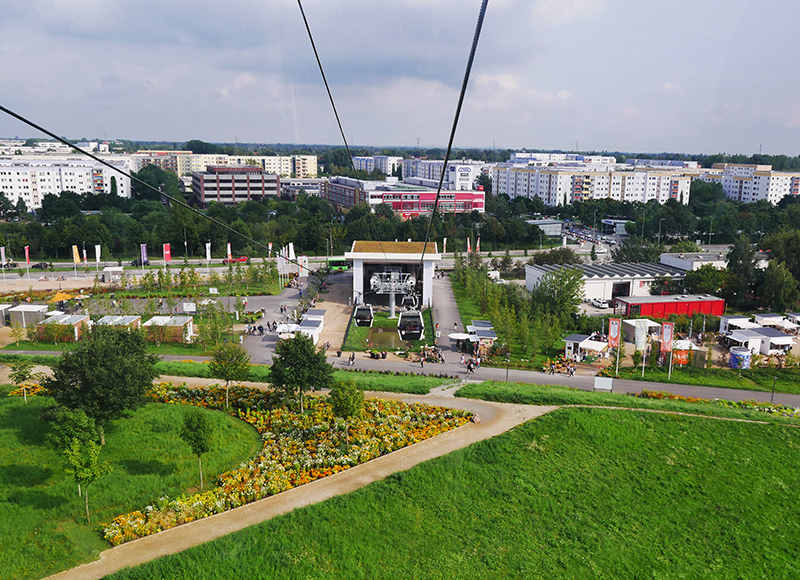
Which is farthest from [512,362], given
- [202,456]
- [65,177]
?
[65,177]

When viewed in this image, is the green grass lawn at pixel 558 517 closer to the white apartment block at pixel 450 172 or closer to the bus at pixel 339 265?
the bus at pixel 339 265

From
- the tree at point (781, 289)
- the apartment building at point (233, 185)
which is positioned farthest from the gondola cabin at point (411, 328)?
the apartment building at point (233, 185)

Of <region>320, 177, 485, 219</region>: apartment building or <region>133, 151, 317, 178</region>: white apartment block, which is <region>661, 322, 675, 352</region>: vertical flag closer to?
<region>320, 177, 485, 219</region>: apartment building

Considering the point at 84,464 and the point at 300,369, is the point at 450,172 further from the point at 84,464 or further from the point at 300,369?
the point at 84,464

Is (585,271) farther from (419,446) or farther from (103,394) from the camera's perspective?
(103,394)

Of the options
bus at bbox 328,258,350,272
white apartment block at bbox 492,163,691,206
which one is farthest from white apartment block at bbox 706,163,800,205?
bus at bbox 328,258,350,272

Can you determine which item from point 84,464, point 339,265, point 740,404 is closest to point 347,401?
point 84,464
